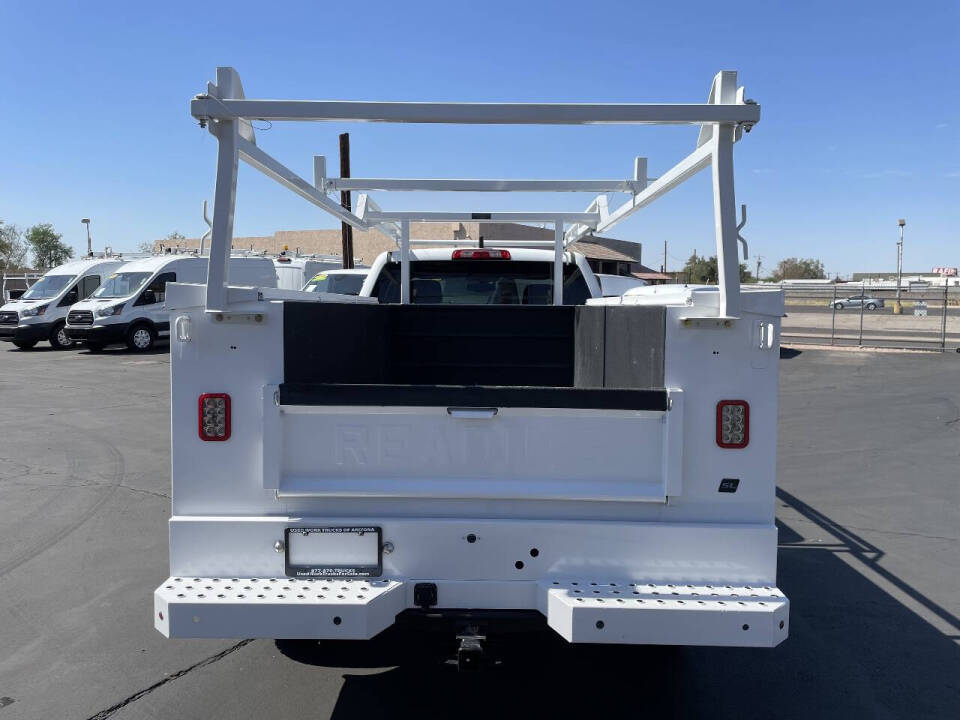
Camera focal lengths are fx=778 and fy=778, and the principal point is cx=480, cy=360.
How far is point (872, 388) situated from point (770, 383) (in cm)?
1323

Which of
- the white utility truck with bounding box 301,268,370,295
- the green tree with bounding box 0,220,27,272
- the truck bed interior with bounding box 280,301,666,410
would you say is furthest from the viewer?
the green tree with bounding box 0,220,27,272

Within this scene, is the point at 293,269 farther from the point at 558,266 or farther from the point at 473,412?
the point at 473,412

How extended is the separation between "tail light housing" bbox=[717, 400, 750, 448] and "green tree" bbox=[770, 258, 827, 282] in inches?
3847

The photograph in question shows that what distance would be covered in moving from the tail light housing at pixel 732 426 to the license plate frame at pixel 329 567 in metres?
1.37

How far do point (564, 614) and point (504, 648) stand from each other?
1.29 meters

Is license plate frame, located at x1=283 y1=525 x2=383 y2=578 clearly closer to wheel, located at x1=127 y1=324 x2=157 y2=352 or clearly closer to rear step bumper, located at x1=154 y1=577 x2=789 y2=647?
rear step bumper, located at x1=154 y1=577 x2=789 y2=647

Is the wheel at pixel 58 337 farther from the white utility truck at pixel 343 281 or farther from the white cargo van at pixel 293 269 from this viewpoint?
the white utility truck at pixel 343 281

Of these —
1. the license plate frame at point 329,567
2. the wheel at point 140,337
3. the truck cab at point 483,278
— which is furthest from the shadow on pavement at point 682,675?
the wheel at point 140,337

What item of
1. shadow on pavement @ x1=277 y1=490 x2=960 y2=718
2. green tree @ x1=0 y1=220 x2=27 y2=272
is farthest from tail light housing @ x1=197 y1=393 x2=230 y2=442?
green tree @ x1=0 y1=220 x2=27 y2=272

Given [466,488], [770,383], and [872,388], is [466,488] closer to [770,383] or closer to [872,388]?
[770,383]

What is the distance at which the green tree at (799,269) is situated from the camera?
3755 inches

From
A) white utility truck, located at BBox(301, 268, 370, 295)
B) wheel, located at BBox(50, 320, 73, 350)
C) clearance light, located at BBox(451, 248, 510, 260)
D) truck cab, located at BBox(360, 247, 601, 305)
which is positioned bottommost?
wheel, located at BBox(50, 320, 73, 350)

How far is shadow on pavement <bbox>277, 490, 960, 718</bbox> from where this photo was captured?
3.45m

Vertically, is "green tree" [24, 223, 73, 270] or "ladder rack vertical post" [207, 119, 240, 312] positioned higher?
"green tree" [24, 223, 73, 270]
